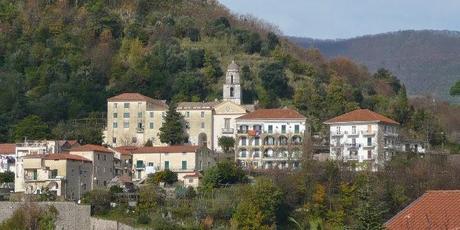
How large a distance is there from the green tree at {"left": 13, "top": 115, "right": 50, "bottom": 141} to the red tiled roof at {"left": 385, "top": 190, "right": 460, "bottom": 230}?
43.0m

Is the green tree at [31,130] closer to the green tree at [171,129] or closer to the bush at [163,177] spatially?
the green tree at [171,129]

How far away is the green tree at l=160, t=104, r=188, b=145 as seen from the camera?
7206 centimetres

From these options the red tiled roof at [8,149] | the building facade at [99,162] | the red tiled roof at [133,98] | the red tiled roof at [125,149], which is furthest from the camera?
the red tiled roof at [133,98]

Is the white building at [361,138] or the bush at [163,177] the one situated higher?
the white building at [361,138]

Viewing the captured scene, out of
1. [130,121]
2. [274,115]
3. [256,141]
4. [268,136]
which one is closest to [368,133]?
[274,115]

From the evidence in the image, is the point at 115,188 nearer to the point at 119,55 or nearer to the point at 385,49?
the point at 119,55

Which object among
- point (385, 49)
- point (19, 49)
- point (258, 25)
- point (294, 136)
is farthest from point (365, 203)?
point (385, 49)

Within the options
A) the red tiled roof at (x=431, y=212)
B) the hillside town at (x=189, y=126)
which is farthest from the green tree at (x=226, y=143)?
the red tiled roof at (x=431, y=212)

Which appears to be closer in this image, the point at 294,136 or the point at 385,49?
the point at 294,136

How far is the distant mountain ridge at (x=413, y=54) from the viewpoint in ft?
406

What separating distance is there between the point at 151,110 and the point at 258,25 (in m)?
→ 31.6

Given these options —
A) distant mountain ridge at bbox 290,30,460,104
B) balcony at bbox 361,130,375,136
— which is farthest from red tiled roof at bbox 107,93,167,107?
distant mountain ridge at bbox 290,30,460,104

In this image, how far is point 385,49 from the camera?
142 metres

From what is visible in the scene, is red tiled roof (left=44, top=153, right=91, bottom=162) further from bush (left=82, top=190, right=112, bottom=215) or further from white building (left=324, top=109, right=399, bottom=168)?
white building (left=324, top=109, right=399, bottom=168)
